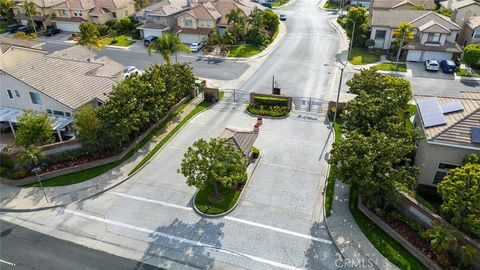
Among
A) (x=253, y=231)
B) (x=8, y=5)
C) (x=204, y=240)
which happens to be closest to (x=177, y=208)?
(x=204, y=240)

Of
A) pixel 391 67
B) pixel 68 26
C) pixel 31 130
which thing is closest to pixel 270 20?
pixel 391 67

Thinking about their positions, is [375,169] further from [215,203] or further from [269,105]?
[269,105]

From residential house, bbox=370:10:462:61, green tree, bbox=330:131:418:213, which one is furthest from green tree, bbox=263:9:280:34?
green tree, bbox=330:131:418:213

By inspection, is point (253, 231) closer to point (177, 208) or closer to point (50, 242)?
point (177, 208)

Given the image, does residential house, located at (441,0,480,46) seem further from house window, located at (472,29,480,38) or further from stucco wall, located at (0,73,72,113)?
stucco wall, located at (0,73,72,113)

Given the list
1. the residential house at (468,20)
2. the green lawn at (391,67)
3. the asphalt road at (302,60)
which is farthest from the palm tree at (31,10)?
the residential house at (468,20)

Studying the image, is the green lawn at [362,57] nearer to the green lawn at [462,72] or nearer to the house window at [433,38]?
the house window at [433,38]
